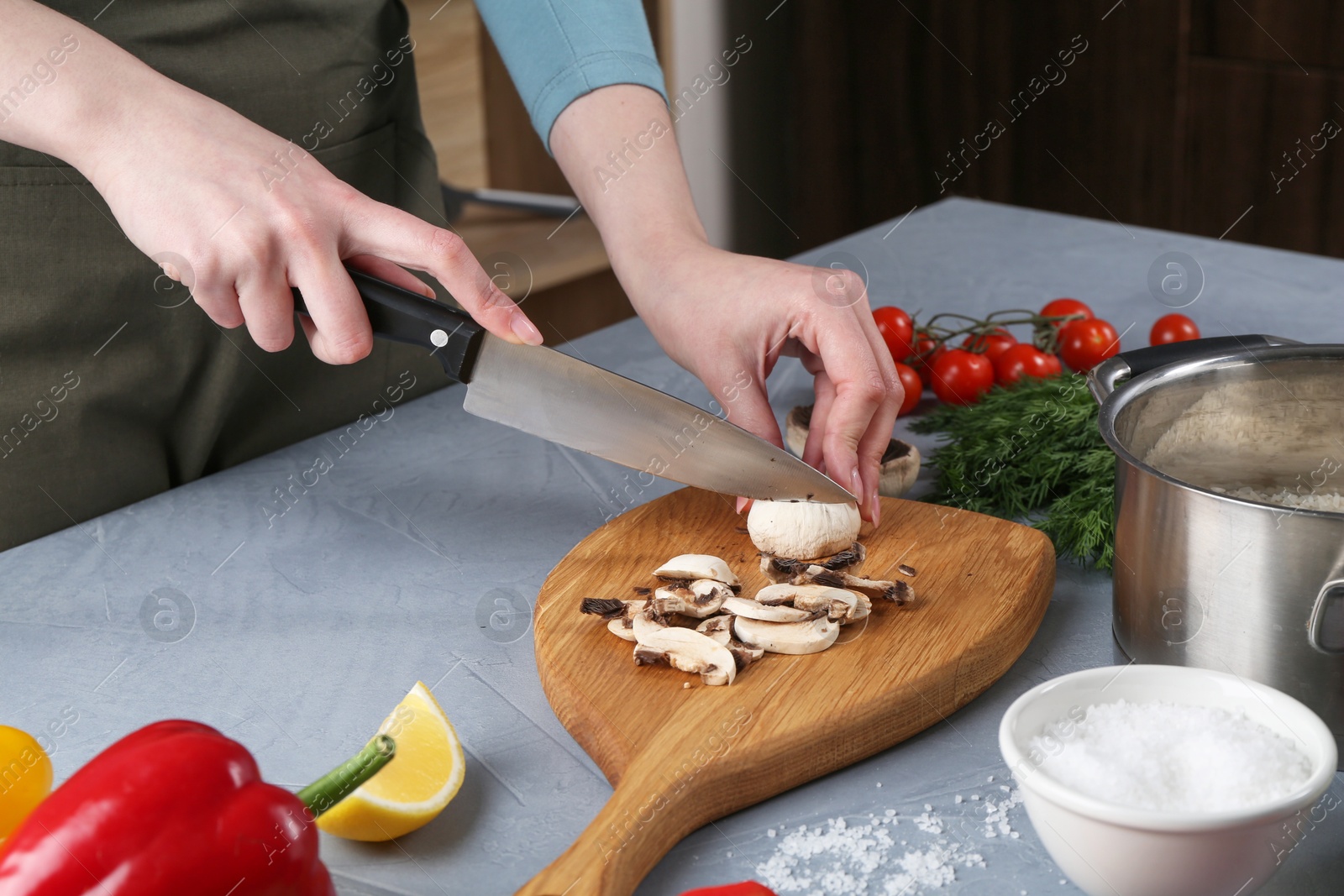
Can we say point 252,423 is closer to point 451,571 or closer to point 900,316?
point 451,571

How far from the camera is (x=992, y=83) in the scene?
289 centimetres

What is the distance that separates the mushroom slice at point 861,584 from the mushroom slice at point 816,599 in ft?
0.04

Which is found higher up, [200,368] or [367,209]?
[367,209]

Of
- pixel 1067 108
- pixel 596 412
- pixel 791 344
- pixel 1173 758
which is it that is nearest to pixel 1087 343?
pixel 791 344

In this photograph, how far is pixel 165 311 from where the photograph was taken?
1.10 m

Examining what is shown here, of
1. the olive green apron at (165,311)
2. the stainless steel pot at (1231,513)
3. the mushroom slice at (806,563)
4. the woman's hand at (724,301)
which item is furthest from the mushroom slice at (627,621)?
the olive green apron at (165,311)

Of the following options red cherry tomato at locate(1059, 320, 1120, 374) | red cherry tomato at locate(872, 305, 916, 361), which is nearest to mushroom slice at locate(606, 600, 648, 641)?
red cherry tomato at locate(872, 305, 916, 361)

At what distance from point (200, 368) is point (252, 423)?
0.27ft

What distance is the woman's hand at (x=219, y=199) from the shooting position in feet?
2.45

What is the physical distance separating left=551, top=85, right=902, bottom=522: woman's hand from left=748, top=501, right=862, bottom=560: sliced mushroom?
41 millimetres

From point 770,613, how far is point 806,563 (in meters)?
0.11

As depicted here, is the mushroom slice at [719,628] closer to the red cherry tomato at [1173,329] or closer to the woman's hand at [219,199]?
the woman's hand at [219,199]

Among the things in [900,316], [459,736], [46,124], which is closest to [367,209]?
[46,124]

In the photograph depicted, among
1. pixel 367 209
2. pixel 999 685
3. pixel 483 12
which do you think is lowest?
pixel 999 685
